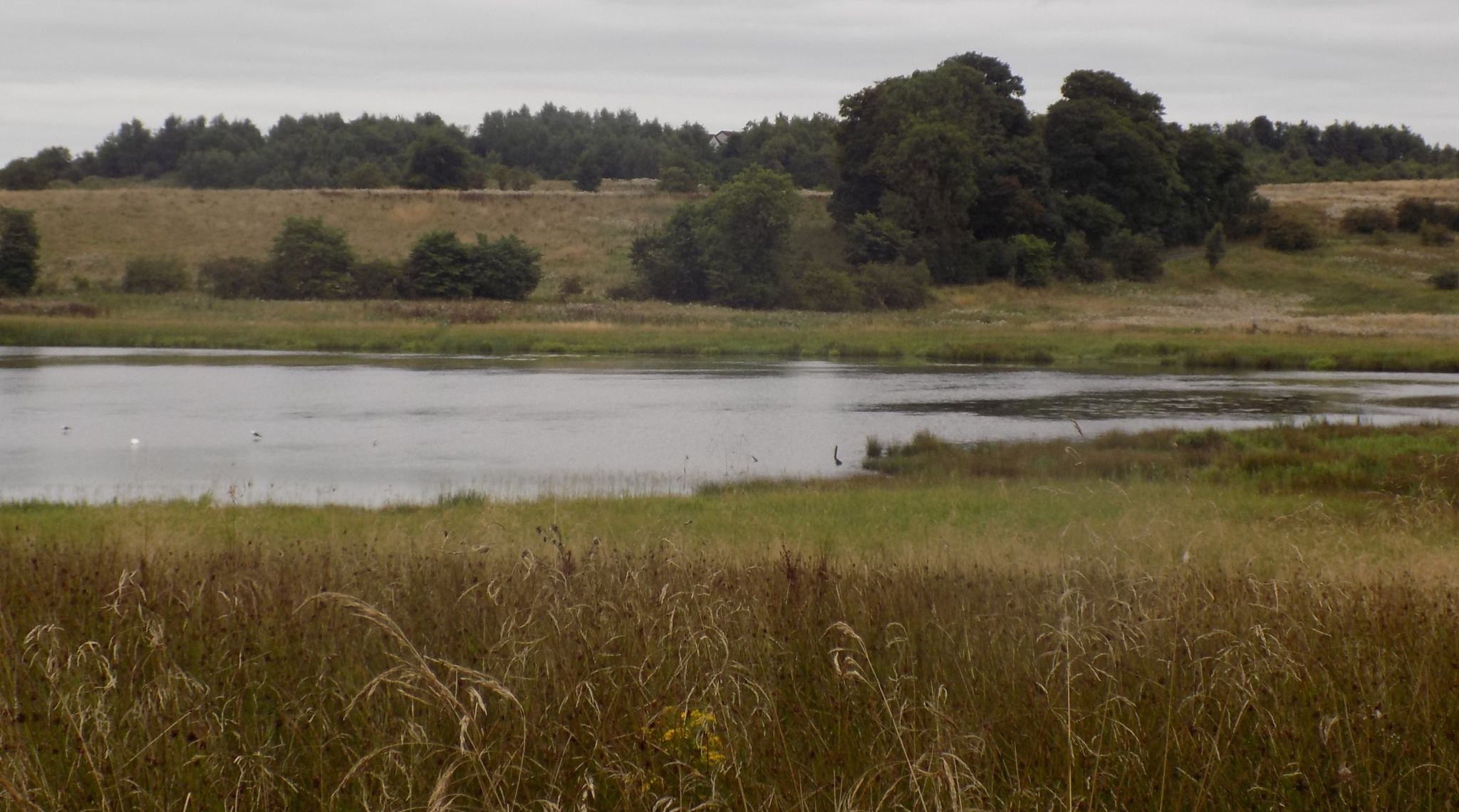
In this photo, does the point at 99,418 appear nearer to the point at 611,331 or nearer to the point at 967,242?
the point at 611,331

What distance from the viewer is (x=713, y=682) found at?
5422 mm

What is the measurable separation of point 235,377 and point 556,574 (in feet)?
113

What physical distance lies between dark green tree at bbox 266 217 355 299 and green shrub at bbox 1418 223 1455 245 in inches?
2811

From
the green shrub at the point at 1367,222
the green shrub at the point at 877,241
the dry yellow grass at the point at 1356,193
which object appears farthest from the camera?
the dry yellow grass at the point at 1356,193

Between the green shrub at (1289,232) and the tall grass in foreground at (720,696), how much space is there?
85.2 m

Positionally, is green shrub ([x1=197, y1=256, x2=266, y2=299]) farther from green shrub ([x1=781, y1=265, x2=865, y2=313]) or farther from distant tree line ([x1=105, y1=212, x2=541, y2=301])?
green shrub ([x1=781, y1=265, x2=865, y2=313])

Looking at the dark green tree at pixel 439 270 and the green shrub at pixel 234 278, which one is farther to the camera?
the green shrub at pixel 234 278

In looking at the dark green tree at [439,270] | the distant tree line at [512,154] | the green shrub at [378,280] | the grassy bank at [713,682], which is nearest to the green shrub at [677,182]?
the distant tree line at [512,154]

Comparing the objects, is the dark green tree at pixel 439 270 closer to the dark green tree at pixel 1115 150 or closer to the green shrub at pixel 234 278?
the green shrub at pixel 234 278

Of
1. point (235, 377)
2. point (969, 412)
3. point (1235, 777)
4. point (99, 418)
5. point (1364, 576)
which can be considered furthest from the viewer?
point (235, 377)

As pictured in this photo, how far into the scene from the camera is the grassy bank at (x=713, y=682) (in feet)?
16.1

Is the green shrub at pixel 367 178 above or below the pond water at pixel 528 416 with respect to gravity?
above

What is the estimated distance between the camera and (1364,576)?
9.05 m

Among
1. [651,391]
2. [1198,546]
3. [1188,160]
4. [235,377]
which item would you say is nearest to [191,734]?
[1198,546]
